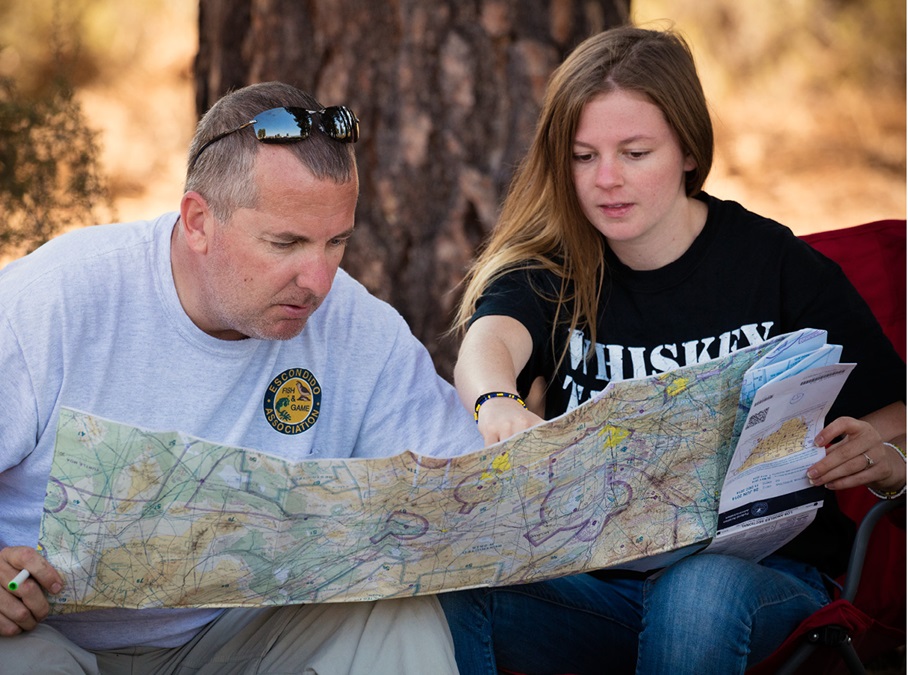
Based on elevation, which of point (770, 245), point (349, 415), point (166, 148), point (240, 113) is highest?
point (166, 148)

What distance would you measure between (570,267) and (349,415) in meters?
0.60

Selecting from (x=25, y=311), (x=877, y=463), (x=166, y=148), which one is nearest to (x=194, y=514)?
(x=25, y=311)

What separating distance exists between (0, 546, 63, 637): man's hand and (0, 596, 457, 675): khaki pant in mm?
45

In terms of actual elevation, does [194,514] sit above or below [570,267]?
below

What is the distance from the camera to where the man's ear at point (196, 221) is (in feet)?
6.50

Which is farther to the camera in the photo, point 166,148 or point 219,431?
point 166,148

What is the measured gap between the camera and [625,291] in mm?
2430

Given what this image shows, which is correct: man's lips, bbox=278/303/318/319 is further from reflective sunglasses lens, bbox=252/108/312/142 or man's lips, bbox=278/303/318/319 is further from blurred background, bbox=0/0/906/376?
blurred background, bbox=0/0/906/376

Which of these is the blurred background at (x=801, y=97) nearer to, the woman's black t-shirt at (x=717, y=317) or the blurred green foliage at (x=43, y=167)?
the blurred green foliage at (x=43, y=167)

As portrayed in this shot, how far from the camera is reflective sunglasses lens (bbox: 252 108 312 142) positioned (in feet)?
6.36

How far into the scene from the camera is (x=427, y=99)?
3.33 meters

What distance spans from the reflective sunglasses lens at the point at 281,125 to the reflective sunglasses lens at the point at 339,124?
0.04 meters

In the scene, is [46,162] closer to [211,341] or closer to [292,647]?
[211,341]

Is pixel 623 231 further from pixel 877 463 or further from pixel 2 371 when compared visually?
pixel 2 371
